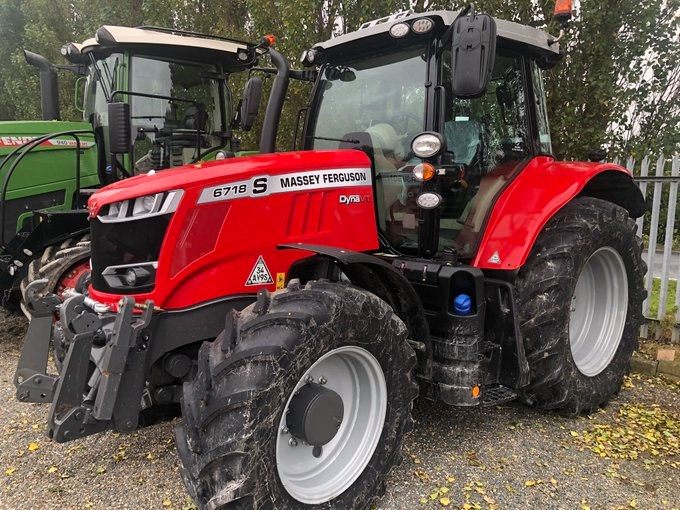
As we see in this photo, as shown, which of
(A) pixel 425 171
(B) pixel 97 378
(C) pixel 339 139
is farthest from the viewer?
(C) pixel 339 139

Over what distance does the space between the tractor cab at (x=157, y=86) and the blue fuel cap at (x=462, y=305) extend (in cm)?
321

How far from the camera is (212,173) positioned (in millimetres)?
2496

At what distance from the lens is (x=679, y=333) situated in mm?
4738

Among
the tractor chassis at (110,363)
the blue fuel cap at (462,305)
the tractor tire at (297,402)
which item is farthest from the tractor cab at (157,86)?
the tractor tire at (297,402)

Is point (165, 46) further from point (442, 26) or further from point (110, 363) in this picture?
point (110, 363)

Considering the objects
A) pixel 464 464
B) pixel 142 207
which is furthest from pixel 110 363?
pixel 464 464

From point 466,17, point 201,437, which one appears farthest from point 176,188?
point 466,17

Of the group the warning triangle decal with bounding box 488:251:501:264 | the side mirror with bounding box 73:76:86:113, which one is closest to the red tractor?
the warning triangle decal with bounding box 488:251:501:264

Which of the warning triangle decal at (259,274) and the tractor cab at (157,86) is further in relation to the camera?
the tractor cab at (157,86)

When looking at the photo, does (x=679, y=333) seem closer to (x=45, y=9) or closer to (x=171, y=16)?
(x=171, y=16)

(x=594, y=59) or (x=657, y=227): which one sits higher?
(x=594, y=59)

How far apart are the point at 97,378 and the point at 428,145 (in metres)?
1.87

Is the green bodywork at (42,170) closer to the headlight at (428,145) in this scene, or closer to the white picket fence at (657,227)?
the headlight at (428,145)

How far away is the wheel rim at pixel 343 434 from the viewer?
242 cm
